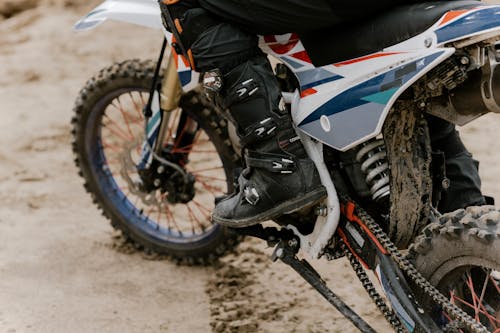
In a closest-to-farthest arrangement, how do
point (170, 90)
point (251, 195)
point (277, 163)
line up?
point (277, 163)
point (251, 195)
point (170, 90)

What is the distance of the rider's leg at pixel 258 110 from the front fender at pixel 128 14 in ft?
2.09

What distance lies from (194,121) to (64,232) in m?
1.04

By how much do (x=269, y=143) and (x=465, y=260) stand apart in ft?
2.56

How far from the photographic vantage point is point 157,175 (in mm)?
3967

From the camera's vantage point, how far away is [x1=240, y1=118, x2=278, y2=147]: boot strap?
285cm

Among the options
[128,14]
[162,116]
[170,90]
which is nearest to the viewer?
[128,14]

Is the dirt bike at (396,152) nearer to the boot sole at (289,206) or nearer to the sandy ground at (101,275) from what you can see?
the boot sole at (289,206)

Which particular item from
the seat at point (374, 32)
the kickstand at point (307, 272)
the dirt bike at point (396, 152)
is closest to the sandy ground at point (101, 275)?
the kickstand at point (307, 272)

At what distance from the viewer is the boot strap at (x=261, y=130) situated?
285cm

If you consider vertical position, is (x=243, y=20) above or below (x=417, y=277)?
above

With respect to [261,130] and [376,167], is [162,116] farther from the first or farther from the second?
[376,167]

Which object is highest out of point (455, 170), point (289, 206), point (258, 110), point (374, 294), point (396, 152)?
point (258, 110)

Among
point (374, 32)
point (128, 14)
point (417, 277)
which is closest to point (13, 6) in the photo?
point (128, 14)

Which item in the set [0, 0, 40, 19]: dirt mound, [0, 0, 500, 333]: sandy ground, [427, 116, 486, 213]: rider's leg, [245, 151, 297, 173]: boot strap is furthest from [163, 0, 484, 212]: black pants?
[0, 0, 40, 19]: dirt mound
